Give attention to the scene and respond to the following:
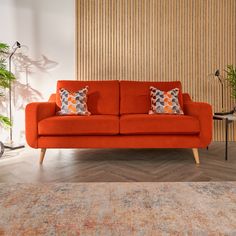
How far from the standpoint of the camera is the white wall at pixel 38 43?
3.92 m

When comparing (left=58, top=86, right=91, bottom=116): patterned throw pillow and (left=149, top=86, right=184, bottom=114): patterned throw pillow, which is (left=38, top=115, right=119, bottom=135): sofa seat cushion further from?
(left=149, top=86, right=184, bottom=114): patterned throw pillow

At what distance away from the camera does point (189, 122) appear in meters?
2.64

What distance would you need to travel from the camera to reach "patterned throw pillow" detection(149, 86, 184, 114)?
3.03 m

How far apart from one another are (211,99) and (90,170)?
8.30 feet

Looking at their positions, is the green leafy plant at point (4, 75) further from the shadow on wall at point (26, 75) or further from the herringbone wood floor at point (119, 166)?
the herringbone wood floor at point (119, 166)

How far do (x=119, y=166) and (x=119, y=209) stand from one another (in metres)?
1.86

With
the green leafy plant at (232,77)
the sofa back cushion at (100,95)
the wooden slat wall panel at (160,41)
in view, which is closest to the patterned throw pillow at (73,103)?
the sofa back cushion at (100,95)

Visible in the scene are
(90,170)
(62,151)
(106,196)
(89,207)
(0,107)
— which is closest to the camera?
(89,207)

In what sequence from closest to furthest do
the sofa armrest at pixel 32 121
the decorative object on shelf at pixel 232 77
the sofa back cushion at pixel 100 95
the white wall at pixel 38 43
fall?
the sofa armrest at pixel 32 121 < the sofa back cushion at pixel 100 95 < the decorative object on shelf at pixel 232 77 < the white wall at pixel 38 43

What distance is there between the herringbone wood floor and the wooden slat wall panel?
1275mm

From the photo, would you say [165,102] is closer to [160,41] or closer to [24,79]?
[160,41]

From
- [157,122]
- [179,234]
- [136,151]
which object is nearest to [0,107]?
[136,151]

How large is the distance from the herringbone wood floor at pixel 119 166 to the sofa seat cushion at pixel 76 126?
355mm

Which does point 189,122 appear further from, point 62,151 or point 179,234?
point 179,234
